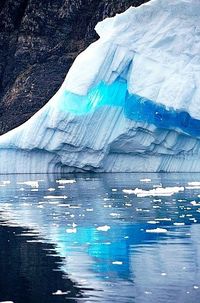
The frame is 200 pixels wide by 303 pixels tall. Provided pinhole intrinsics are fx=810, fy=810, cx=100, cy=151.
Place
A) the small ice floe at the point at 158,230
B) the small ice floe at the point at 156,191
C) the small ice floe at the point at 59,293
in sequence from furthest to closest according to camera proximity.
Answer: the small ice floe at the point at 156,191 < the small ice floe at the point at 158,230 < the small ice floe at the point at 59,293

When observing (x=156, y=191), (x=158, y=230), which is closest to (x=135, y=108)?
(x=156, y=191)

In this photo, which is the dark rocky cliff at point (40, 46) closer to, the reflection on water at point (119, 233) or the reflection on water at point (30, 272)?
the reflection on water at point (119, 233)

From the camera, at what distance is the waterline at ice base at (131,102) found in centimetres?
2275

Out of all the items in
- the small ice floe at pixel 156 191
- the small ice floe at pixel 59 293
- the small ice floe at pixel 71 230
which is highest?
the small ice floe at pixel 59 293

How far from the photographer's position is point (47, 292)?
22.2 feet

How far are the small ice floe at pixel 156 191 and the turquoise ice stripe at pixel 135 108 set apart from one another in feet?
18.0

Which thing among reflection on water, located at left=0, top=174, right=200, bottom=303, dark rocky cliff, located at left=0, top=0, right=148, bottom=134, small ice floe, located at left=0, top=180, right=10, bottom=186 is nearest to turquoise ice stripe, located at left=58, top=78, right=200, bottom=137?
small ice floe, located at left=0, top=180, right=10, bottom=186

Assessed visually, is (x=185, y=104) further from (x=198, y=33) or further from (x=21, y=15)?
(x=21, y=15)

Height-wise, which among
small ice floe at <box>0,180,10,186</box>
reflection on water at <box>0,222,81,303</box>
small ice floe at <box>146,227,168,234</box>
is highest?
reflection on water at <box>0,222,81,303</box>

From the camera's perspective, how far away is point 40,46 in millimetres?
30969

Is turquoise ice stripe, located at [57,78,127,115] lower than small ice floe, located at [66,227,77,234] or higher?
higher

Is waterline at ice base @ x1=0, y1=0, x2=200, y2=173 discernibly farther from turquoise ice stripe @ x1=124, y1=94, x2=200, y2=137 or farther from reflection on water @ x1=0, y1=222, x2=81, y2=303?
reflection on water @ x1=0, y1=222, x2=81, y2=303

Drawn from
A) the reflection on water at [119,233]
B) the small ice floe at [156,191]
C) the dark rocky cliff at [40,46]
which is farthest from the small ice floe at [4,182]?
the dark rocky cliff at [40,46]

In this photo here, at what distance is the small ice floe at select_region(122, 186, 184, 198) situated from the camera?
53.9 feet
